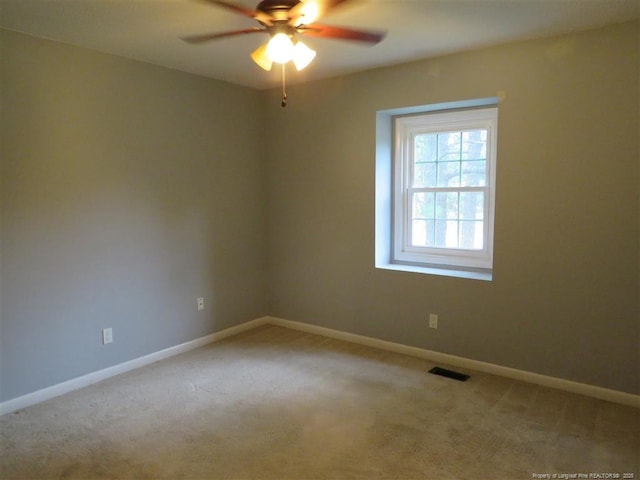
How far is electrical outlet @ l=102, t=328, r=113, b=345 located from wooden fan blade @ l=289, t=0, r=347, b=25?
2.52 m

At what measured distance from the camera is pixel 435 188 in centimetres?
382

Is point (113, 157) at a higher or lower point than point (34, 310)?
higher

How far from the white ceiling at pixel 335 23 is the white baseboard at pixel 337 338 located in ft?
7.50

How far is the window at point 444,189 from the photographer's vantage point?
3592 mm

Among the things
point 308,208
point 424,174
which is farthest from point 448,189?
point 308,208

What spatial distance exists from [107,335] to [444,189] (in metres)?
2.85

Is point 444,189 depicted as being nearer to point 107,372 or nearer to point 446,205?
point 446,205

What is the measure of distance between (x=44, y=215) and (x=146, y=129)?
0.99 meters

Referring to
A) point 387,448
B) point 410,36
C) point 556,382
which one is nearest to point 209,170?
point 410,36

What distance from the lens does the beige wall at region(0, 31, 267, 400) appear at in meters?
2.89

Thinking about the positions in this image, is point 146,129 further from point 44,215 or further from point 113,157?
point 44,215

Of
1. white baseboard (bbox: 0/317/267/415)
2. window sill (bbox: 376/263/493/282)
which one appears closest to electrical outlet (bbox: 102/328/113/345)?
white baseboard (bbox: 0/317/267/415)

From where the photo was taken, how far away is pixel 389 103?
3725mm

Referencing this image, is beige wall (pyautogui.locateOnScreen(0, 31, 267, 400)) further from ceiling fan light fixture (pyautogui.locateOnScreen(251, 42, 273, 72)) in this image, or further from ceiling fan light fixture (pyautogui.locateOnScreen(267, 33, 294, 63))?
ceiling fan light fixture (pyautogui.locateOnScreen(267, 33, 294, 63))
